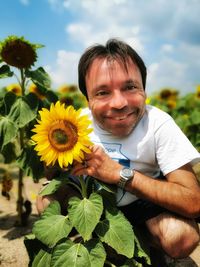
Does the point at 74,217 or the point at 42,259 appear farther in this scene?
the point at 42,259

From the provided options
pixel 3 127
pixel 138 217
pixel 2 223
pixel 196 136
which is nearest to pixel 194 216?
pixel 138 217

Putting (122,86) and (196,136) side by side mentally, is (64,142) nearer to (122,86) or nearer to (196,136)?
(122,86)

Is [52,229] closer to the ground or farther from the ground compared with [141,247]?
farther from the ground

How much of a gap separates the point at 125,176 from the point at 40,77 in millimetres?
1179

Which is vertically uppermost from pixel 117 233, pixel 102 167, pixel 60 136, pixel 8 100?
pixel 8 100

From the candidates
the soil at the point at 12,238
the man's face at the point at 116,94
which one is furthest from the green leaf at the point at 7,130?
the man's face at the point at 116,94

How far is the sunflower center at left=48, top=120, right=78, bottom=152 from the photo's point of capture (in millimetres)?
1694

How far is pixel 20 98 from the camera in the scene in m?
2.62

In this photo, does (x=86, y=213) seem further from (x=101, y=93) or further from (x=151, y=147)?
(x=101, y=93)

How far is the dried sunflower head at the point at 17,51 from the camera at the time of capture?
254 cm

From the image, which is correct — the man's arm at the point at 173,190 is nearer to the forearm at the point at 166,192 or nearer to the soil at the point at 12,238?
the forearm at the point at 166,192

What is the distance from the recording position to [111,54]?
192 cm

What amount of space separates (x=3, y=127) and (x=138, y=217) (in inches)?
40.2

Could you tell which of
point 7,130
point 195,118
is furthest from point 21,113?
point 195,118
